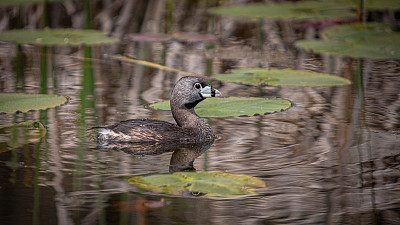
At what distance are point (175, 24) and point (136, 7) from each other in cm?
155

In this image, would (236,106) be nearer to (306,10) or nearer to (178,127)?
(178,127)

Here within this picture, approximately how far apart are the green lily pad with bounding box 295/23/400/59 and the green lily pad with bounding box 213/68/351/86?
1227 millimetres

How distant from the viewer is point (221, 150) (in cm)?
593

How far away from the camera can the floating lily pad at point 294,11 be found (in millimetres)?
12009

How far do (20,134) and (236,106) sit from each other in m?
2.15

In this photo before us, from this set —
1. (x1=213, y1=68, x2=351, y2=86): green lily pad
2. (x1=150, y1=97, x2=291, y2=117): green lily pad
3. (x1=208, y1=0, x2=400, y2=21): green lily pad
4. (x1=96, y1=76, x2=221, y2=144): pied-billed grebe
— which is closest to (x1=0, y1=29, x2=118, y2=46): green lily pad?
(x1=213, y1=68, x2=351, y2=86): green lily pad

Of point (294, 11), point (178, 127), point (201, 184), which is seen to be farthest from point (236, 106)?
point (294, 11)

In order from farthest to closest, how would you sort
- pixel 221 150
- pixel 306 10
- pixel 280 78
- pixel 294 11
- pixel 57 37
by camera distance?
pixel 306 10
pixel 294 11
pixel 57 37
pixel 280 78
pixel 221 150

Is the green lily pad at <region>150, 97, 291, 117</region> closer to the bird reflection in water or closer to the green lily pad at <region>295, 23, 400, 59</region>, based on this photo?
the bird reflection in water

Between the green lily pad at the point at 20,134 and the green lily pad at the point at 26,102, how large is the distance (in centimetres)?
22

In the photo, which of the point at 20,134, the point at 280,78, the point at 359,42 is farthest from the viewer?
the point at 359,42

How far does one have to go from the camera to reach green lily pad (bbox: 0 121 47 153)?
19.2 ft

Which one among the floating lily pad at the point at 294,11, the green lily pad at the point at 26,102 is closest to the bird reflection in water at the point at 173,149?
the green lily pad at the point at 26,102

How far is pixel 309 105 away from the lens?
7469mm
